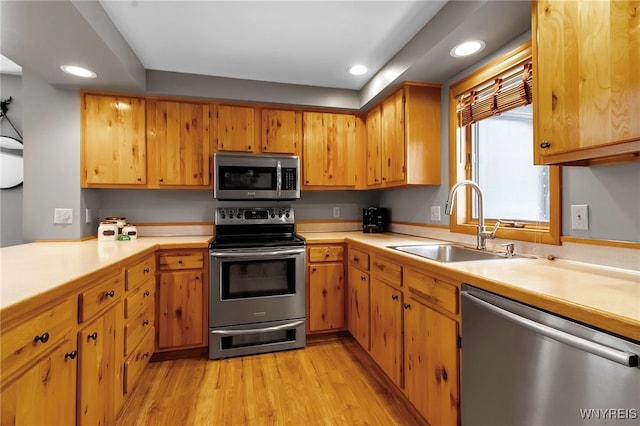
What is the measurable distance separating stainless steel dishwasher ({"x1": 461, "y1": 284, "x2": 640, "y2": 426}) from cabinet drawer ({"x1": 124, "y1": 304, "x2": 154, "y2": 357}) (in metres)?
1.79

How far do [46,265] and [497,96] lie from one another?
102 inches

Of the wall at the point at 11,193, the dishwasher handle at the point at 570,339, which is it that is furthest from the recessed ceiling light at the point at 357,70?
the wall at the point at 11,193

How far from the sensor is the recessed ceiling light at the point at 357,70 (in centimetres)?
247

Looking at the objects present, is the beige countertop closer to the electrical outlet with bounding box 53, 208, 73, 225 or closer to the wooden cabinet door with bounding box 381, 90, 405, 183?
the electrical outlet with bounding box 53, 208, 73, 225

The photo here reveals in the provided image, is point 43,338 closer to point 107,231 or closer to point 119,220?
point 107,231

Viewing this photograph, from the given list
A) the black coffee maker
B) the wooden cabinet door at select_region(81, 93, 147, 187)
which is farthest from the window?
the wooden cabinet door at select_region(81, 93, 147, 187)

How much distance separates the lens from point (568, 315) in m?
0.84

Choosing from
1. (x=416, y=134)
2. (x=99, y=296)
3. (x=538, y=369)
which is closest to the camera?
(x=538, y=369)

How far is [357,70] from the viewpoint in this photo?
99.6 inches

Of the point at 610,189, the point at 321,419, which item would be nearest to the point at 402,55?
the point at 610,189

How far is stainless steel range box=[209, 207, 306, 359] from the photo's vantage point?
238 centimetres

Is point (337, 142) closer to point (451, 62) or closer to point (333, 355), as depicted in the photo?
point (451, 62)

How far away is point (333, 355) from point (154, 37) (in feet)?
8.75

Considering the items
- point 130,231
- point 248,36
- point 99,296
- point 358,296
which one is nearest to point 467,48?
point 248,36
